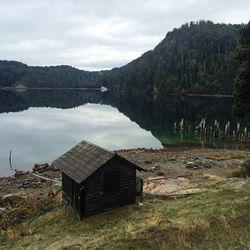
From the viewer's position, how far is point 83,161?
81.2 ft

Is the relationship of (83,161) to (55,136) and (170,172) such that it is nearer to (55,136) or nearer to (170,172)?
(170,172)

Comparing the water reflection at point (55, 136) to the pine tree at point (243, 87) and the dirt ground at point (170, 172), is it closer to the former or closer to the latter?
the dirt ground at point (170, 172)

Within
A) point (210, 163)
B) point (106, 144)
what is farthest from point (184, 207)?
point (106, 144)

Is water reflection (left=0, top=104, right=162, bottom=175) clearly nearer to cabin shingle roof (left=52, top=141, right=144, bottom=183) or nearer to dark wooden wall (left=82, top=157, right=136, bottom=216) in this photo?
cabin shingle roof (left=52, top=141, right=144, bottom=183)

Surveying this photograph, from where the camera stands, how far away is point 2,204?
103 ft

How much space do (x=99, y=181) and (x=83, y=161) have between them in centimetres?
207

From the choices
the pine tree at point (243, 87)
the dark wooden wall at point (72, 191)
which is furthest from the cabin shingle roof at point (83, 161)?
the pine tree at point (243, 87)

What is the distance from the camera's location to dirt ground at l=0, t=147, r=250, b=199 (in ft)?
106

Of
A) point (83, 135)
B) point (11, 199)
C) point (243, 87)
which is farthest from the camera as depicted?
point (83, 135)

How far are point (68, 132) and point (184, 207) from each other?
213ft

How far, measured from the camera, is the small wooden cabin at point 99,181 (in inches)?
910

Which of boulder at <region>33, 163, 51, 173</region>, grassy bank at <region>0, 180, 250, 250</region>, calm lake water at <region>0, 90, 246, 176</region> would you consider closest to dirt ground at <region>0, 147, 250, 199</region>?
boulder at <region>33, 163, 51, 173</region>

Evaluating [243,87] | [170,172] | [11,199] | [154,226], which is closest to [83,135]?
[170,172]

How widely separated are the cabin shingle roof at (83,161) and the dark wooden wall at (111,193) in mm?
340
